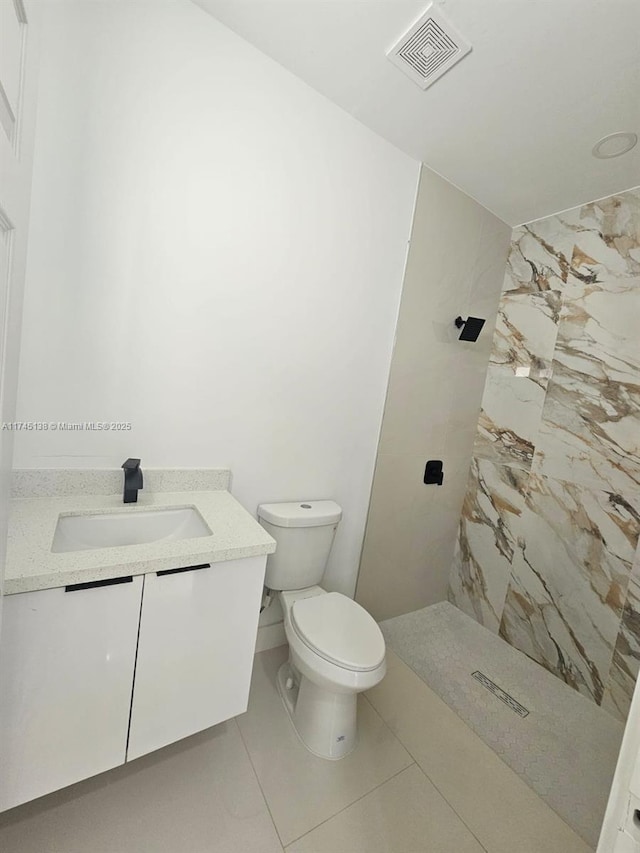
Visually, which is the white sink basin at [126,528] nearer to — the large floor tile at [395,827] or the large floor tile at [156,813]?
the large floor tile at [156,813]

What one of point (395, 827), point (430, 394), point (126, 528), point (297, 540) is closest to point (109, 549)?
point (126, 528)

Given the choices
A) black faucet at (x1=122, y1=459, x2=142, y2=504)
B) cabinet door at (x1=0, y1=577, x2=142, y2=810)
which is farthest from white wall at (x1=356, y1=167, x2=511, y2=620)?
cabinet door at (x1=0, y1=577, x2=142, y2=810)

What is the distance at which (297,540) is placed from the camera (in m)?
1.53

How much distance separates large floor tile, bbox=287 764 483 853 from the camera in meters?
1.08

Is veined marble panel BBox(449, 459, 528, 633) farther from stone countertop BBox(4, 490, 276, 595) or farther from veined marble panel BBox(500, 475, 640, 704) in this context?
stone countertop BBox(4, 490, 276, 595)

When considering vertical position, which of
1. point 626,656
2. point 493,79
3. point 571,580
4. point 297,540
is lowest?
point 626,656

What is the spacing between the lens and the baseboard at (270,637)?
5.71ft

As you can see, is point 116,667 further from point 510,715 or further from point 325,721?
point 510,715

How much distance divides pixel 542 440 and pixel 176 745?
216cm

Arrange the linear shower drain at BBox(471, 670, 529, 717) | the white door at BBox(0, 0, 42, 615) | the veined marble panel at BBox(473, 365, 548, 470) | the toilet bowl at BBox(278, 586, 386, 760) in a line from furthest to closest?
the veined marble panel at BBox(473, 365, 548, 470), the linear shower drain at BBox(471, 670, 529, 717), the toilet bowl at BBox(278, 586, 386, 760), the white door at BBox(0, 0, 42, 615)

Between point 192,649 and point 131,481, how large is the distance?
0.57 metres

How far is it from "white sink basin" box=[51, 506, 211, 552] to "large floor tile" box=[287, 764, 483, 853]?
99cm

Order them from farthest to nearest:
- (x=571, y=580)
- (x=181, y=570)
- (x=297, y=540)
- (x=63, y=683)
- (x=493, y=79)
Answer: (x=571, y=580), (x=297, y=540), (x=493, y=79), (x=181, y=570), (x=63, y=683)

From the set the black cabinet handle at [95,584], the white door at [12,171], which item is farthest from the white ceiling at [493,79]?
the black cabinet handle at [95,584]
